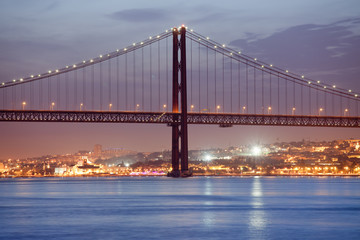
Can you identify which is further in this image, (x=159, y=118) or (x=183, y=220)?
(x=159, y=118)

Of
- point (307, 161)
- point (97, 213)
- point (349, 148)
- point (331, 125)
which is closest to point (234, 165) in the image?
point (307, 161)

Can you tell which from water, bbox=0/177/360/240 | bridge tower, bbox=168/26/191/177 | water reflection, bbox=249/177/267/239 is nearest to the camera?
water, bbox=0/177/360/240

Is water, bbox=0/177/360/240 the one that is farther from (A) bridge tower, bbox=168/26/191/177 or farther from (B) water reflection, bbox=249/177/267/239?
(A) bridge tower, bbox=168/26/191/177

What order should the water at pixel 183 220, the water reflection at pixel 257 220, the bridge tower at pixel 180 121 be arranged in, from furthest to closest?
1. the bridge tower at pixel 180 121
2. the water reflection at pixel 257 220
3. the water at pixel 183 220

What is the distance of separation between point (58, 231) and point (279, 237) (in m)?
8.47

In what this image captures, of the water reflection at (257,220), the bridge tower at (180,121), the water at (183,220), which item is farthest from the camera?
the bridge tower at (180,121)

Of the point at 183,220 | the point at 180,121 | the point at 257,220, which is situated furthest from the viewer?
the point at 180,121

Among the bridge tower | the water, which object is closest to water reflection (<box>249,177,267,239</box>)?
the water

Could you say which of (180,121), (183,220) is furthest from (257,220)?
(180,121)

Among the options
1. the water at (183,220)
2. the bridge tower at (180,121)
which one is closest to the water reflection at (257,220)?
the water at (183,220)

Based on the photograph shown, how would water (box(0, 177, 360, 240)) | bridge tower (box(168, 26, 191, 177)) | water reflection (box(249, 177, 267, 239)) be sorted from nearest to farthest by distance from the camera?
water (box(0, 177, 360, 240))
water reflection (box(249, 177, 267, 239))
bridge tower (box(168, 26, 191, 177))

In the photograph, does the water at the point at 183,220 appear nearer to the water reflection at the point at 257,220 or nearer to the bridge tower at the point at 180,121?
the water reflection at the point at 257,220

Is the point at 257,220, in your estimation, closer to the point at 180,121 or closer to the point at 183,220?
the point at 183,220

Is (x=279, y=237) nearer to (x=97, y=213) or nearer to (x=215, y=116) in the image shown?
(x=97, y=213)
